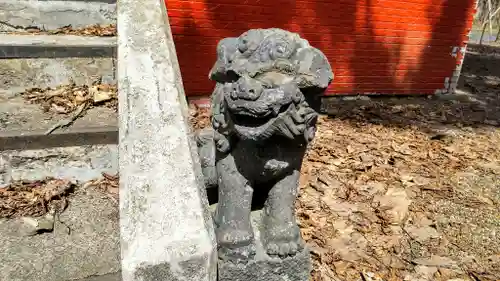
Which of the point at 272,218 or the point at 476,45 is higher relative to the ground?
the point at 272,218

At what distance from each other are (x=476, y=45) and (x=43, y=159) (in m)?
16.0

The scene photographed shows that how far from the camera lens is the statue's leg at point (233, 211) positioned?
185cm

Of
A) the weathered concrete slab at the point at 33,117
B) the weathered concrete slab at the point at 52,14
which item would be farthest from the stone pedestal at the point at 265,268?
the weathered concrete slab at the point at 52,14

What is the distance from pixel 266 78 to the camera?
1601 mm

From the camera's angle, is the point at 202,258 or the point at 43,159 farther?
the point at 43,159

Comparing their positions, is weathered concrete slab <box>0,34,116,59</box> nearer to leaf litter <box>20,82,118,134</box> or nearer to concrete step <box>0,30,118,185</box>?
concrete step <box>0,30,118,185</box>

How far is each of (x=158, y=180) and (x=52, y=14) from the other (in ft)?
8.35

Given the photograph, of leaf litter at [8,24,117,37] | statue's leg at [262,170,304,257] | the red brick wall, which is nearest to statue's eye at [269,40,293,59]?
statue's leg at [262,170,304,257]

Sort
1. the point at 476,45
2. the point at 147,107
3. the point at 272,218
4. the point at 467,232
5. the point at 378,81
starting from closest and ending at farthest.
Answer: the point at 147,107
the point at 272,218
the point at 467,232
the point at 378,81
the point at 476,45

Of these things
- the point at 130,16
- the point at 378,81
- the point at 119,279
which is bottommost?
the point at 378,81

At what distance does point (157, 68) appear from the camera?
1979mm

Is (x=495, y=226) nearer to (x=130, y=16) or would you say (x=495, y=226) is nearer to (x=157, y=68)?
(x=157, y=68)

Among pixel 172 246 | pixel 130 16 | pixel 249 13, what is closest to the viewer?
pixel 172 246

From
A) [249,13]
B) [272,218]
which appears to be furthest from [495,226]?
[249,13]
